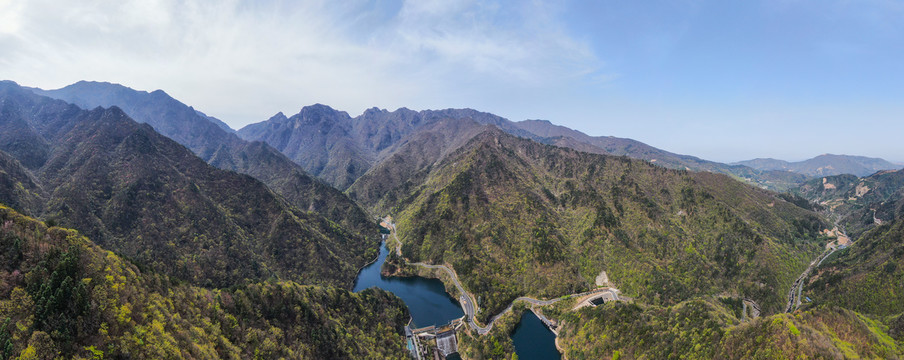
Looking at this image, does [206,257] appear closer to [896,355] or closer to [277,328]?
[277,328]

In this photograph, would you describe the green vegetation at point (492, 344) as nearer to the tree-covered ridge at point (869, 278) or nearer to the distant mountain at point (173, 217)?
the distant mountain at point (173, 217)

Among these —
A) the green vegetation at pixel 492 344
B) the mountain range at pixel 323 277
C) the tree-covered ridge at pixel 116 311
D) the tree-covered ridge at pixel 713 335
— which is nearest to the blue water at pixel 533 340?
the green vegetation at pixel 492 344

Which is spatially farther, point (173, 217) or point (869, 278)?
point (173, 217)

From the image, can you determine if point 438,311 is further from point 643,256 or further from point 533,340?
point 643,256

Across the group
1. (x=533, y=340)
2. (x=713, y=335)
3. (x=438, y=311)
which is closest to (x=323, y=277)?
(x=438, y=311)

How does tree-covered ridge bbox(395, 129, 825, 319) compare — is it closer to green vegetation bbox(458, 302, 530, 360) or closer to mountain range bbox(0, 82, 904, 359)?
mountain range bbox(0, 82, 904, 359)
